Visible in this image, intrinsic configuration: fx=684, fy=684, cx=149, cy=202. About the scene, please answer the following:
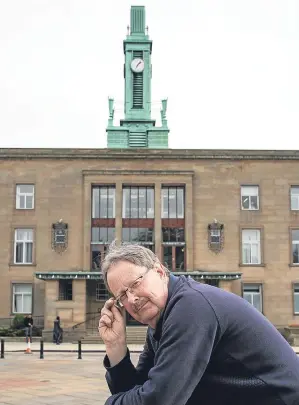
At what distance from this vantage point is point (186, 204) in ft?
146

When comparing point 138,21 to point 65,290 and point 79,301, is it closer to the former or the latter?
point 65,290

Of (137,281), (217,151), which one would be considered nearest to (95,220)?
(217,151)

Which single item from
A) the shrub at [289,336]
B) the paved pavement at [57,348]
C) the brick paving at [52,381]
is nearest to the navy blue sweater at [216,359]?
the brick paving at [52,381]

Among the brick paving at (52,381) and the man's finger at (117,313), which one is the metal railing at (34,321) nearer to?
the brick paving at (52,381)

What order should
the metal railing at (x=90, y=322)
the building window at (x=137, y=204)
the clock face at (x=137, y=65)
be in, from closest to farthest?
the metal railing at (x=90, y=322)
the building window at (x=137, y=204)
the clock face at (x=137, y=65)

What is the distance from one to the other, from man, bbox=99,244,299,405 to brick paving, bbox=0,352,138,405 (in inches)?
392

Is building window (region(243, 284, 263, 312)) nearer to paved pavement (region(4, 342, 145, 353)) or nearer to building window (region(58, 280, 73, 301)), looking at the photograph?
building window (region(58, 280, 73, 301))

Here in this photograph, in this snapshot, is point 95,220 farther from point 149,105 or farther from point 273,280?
point 149,105

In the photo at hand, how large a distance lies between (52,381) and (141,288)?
14.3m

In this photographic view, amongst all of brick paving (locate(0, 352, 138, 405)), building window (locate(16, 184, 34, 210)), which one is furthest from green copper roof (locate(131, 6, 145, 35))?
brick paving (locate(0, 352, 138, 405))

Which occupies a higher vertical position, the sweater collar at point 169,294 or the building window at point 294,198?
the building window at point 294,198

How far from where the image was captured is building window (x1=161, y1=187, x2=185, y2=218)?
1762 inches

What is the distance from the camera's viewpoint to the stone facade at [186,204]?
4403 centimetres

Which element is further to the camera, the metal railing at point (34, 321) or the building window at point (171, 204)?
the building window at point (171, 204)
